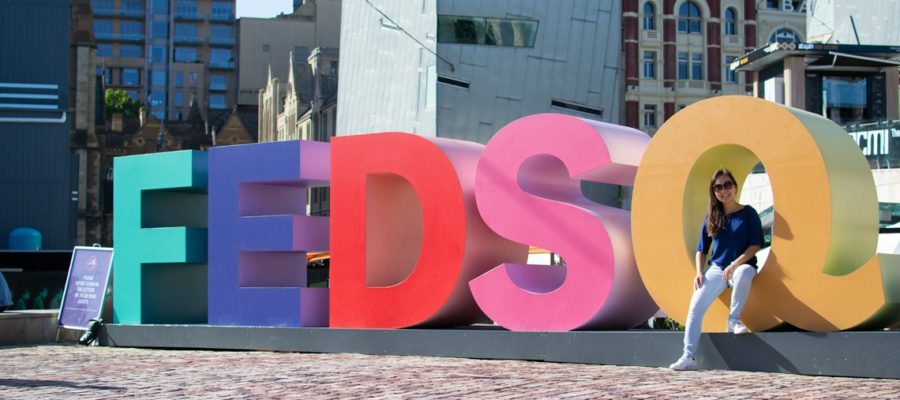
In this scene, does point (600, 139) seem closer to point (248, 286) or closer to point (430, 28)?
point (248, 286)

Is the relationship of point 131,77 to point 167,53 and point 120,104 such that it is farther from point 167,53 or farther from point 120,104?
point 120,104

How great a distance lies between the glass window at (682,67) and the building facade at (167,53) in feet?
236

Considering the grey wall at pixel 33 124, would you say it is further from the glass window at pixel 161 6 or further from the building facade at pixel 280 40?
the glass window at pixel 161 6

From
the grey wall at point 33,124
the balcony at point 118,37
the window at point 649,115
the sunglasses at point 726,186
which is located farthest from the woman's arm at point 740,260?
the balcony at point 118,37

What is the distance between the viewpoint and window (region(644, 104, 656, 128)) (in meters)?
64.4

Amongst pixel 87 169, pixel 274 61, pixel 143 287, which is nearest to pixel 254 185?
pixel 143 287

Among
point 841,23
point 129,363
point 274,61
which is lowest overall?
point 129,363

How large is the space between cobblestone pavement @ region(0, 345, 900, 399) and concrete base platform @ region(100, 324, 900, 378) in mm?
241

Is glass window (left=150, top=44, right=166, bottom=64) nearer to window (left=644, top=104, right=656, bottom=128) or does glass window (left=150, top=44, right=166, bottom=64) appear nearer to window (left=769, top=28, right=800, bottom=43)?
window (left=644, top=104, right=656, bottom=128)

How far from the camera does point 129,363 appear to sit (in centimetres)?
1485

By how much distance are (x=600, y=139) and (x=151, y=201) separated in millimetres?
7826

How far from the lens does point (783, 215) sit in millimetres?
12508

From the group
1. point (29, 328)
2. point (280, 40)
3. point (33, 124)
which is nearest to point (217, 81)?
point (280, 40)

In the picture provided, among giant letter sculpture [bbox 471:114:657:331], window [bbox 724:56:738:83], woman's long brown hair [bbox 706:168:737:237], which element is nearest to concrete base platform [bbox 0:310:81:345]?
giant letter sculpture [bbox 471:114:657:331]
